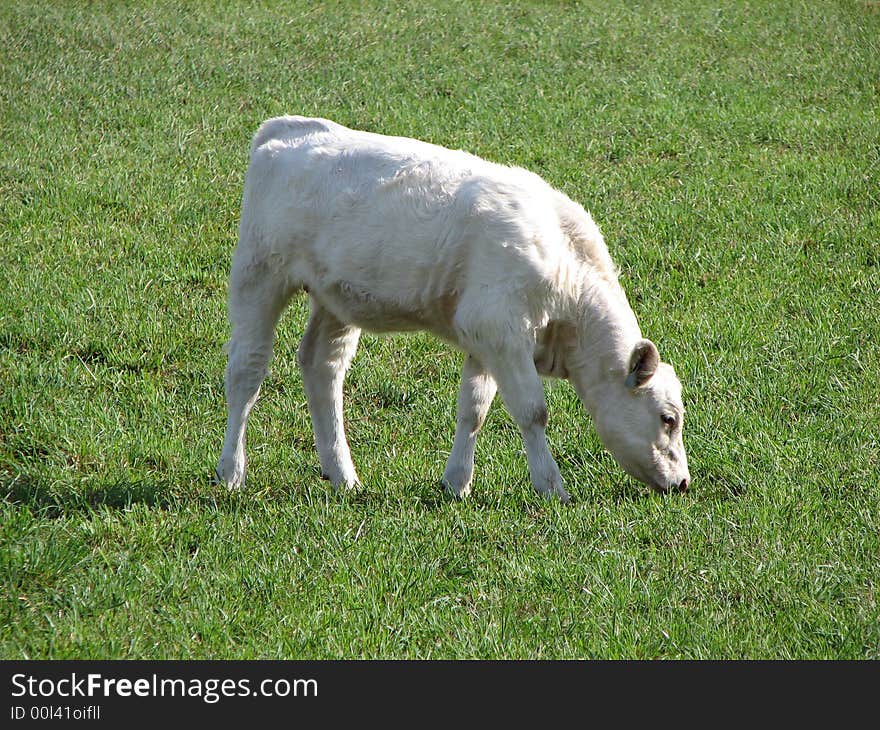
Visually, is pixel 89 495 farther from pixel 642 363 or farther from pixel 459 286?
pixel 642 363

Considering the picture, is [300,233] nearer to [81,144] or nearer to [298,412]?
[298,412]

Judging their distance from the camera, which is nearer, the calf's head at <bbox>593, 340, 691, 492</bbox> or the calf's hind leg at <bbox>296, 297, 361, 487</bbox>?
the calf's head at <bbox>593, 340, 691, 492</bbox>

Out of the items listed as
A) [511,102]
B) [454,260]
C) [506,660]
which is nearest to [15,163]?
[511,102]

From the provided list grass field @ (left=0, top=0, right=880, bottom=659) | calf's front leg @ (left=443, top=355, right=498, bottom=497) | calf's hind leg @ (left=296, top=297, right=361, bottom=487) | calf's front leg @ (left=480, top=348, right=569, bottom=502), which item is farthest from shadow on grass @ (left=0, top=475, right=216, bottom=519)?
calf's front leg @ (left=480, top=348, right=569, bottom=502)

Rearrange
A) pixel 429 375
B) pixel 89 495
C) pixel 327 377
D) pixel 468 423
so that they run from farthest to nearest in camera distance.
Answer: pixel 429 375 → pixel 327 377 → pixel 468 423 → pixel 89 495

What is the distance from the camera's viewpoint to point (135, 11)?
18.3m

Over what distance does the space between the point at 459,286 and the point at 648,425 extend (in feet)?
4.29

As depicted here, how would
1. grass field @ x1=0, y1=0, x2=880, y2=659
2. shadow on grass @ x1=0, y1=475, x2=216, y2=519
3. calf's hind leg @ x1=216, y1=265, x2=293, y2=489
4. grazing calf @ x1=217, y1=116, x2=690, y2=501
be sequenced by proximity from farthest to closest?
calf's hind leg @ x1=216, y1=265, x2=293, y2=489 < shadow on grass @ x1=0, y1=475, x2=216, y2=519 < grazing calf @ x1=217, y1=116, x2=690, y2=501 < grass field @ x1=0, y1=0, x2=880, y2=659

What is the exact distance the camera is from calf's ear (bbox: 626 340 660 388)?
6254 mm

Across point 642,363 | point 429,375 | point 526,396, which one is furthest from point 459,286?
point 429,375

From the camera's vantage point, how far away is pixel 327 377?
23.7 feet

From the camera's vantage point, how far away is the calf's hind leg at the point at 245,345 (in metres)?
6.91

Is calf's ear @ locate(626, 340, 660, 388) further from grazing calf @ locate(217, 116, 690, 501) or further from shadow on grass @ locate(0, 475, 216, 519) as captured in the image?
shadow on grass @ locate(0, 475, 216, 519)

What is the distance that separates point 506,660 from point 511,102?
1121 cm
